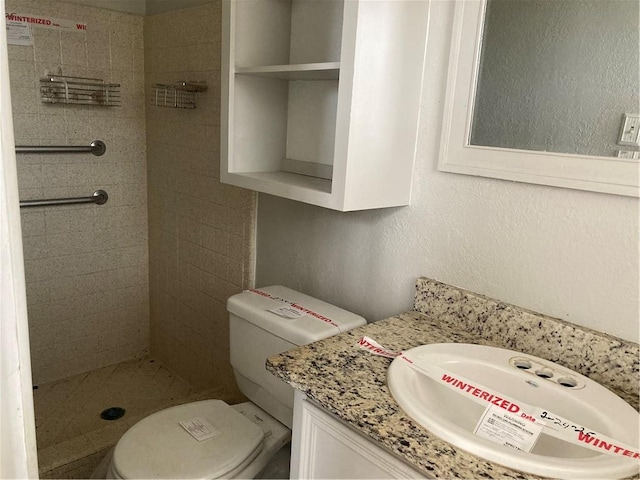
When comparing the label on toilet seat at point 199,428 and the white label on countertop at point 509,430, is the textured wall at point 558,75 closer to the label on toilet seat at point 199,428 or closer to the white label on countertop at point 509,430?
the white label on countertop at point 509,430

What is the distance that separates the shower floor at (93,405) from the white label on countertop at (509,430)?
4.46ft

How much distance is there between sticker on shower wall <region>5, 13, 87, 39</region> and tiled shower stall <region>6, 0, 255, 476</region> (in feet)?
0.06

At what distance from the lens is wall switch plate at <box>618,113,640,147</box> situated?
935mm

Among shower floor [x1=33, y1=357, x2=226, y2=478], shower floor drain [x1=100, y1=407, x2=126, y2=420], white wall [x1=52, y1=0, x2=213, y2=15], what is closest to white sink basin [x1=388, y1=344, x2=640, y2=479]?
shower floor [x1=33, y1=357, x2=226, y2=478]

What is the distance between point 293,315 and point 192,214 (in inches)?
39.7

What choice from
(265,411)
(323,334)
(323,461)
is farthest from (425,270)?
(265,411)

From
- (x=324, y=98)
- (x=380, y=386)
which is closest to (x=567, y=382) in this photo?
(x=380, y=386)

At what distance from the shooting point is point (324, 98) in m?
1.50

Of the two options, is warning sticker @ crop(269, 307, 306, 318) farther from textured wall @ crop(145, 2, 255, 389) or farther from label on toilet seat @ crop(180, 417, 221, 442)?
textured wall @ crop(145, 2, 255, 389)

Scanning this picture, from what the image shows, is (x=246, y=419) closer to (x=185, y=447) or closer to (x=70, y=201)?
(x=185, y=447)

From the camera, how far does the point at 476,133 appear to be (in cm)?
116

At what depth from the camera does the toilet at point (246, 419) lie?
1.28 meters

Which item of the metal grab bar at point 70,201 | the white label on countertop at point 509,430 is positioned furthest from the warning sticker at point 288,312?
the metal grab bar at point 70,201

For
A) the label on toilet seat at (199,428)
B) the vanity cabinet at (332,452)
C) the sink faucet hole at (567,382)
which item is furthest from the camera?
the label on toilet seat at (199,428)
